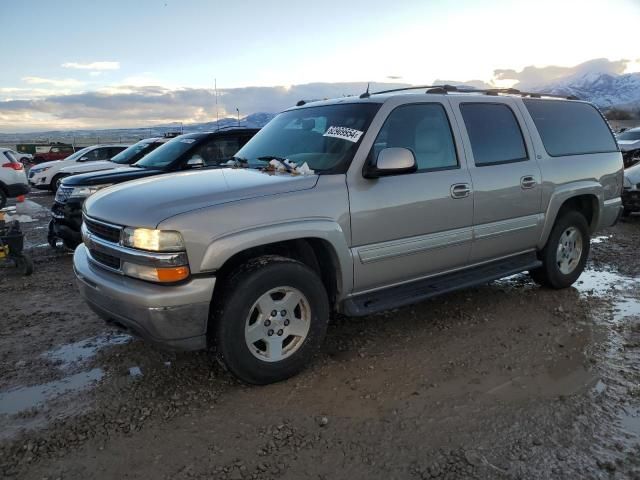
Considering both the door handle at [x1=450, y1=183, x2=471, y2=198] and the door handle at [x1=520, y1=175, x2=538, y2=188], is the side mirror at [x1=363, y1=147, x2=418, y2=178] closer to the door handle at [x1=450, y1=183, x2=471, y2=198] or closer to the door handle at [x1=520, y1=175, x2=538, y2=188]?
the door handle at [x1=450, y1=183, x2=471, y2=198]

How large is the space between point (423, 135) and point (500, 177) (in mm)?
866

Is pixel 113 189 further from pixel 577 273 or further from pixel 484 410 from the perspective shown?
pixel 577 273

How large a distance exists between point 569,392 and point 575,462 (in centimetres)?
78

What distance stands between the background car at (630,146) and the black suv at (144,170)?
1130 centimetres

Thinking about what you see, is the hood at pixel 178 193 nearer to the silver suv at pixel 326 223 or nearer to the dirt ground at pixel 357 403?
the silver suv at pixel 326 223

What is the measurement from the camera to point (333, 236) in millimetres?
3500

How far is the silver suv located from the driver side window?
12 mm

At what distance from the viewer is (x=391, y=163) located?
11.9 ft

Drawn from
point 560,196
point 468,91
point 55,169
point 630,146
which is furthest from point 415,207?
point 55,169

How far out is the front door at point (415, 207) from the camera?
3.70 metres

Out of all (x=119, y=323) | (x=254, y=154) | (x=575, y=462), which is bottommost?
(x=575, y=462)

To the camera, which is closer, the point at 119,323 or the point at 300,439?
A: the point at 300,439

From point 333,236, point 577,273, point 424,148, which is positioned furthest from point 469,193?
point 577,273

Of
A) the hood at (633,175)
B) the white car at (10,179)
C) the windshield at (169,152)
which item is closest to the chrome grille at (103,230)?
the windshield at (169,152)
